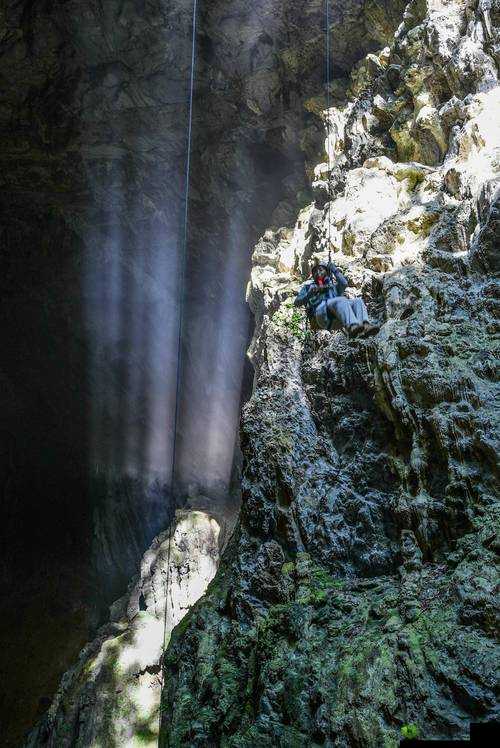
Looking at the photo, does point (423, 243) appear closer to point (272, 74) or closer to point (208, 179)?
point (272, 74)

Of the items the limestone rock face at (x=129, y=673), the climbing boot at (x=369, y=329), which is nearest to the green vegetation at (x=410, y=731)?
the climbing boot at (x=369, y=329)

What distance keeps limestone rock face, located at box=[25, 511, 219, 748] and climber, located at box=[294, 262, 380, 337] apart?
18.2 feet

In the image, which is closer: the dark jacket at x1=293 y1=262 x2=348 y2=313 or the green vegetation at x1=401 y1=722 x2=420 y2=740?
the green vegetation at x1=401 y1=722 x2=420 y2=740

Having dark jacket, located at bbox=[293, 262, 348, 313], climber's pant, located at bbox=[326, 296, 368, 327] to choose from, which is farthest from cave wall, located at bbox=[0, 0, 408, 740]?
climber's pant, located at bbox=[326, 296, 368, 327]

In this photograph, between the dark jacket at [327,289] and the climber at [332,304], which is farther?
the dark jacket at [327,289]

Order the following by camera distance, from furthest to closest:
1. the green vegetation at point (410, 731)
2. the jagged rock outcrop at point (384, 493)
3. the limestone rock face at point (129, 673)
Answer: the limestone rock face at point (129, 673)
the jagged rock outcrop at point (384, 493)
the green vegetation at point (410, 731)

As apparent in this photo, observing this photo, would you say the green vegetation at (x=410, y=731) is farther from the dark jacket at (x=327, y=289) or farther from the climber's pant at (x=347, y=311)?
the dark jacket at (x=327, y=289)

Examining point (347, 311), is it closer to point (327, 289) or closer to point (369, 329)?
point (369, 329)

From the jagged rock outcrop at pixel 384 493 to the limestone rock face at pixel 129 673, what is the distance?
374cm

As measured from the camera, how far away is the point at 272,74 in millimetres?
14109

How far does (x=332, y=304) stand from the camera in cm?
639

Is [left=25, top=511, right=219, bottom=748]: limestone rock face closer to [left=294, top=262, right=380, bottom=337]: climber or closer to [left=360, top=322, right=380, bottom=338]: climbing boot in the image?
[left=294, top=262, right=380, bottom=337]: climber

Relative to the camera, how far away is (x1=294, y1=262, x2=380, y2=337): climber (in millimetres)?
6289

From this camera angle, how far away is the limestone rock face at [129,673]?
8243mm
